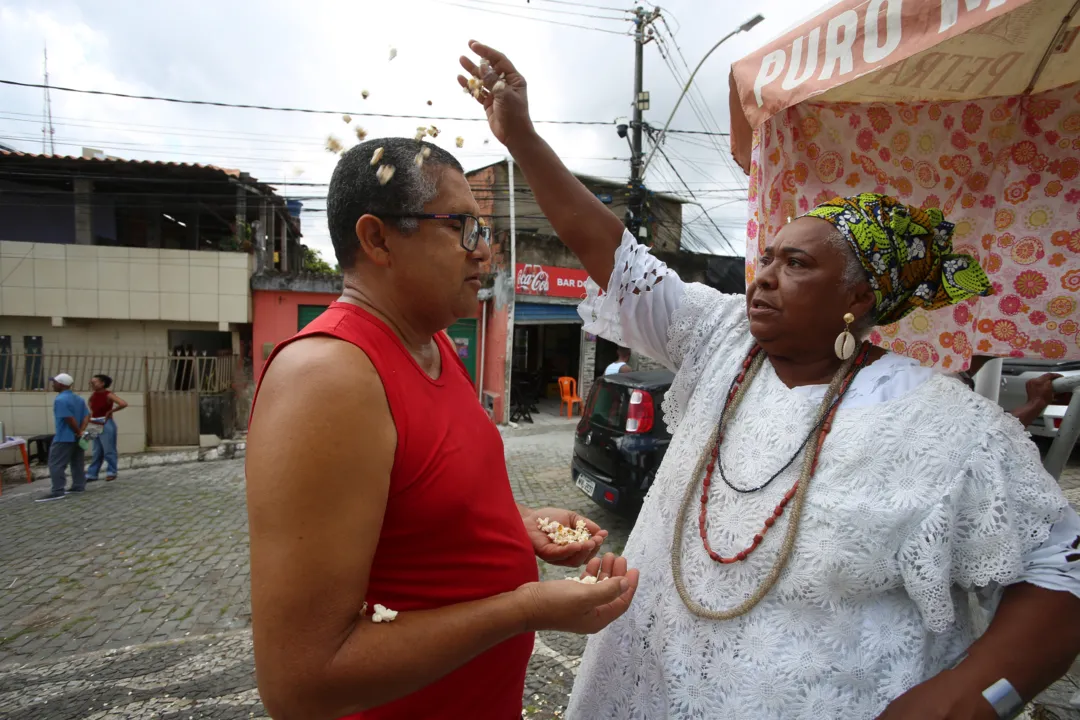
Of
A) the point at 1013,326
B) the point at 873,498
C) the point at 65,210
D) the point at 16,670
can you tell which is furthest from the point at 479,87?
the point at 65,210

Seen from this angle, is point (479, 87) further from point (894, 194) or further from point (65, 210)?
point (65, 210)

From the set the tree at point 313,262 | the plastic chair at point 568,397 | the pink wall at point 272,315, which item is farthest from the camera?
the tree at point 313,262

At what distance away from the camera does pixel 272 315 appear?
539 inches

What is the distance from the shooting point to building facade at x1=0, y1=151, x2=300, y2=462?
12.0 meters

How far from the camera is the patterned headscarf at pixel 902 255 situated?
1.43 meters

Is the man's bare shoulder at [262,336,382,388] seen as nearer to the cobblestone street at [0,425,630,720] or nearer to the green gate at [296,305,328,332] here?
the cobblestone street at [0,425,630,720]

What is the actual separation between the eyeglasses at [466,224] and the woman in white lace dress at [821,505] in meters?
0.42

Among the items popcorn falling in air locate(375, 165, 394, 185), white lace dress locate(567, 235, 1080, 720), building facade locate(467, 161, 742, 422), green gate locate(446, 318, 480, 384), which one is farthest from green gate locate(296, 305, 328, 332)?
white lace dress locate(567, 235, 1080, 720)

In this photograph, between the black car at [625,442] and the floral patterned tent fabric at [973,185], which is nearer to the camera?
the floral patterned tent fabric at [973,185]

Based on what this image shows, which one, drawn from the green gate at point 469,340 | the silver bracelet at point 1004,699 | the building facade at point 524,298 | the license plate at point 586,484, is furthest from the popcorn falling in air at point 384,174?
the green gate at point 469,340

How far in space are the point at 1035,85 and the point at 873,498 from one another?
1.69 metres

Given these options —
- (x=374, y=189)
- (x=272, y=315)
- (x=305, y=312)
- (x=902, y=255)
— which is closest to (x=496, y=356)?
(x=305, y=312)

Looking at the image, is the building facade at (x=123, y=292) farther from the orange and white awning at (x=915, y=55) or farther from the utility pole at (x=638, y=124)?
the orange and white awning at (x=915, y=55)

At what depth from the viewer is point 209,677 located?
3504mm
